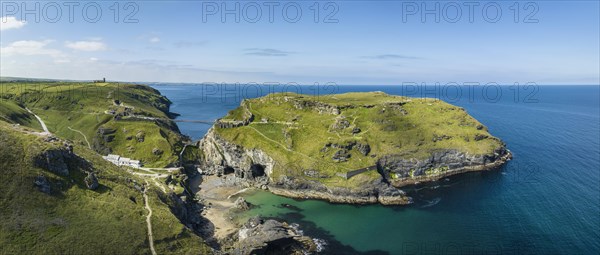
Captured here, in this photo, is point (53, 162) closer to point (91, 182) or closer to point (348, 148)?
point (91, 182)

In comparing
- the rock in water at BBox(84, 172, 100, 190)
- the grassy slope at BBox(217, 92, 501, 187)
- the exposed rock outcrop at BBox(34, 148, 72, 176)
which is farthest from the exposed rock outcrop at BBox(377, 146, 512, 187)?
the exposed rock outcrop at BBox(34, 148, 72, 176)

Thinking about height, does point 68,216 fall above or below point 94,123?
below

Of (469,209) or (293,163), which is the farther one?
(293,163)

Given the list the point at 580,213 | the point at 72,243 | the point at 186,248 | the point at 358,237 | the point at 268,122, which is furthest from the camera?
the point at 268,122

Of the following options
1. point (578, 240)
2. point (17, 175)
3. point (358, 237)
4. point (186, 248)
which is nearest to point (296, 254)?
point (358, 237)

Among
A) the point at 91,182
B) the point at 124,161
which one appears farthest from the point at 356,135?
the point at 91,182

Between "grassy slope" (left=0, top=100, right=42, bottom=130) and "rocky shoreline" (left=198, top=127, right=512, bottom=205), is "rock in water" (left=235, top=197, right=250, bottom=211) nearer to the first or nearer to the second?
"rocky shoreline" (left=198, top=127, right=512, bottom=205)

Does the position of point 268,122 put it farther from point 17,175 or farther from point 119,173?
point 17,175
